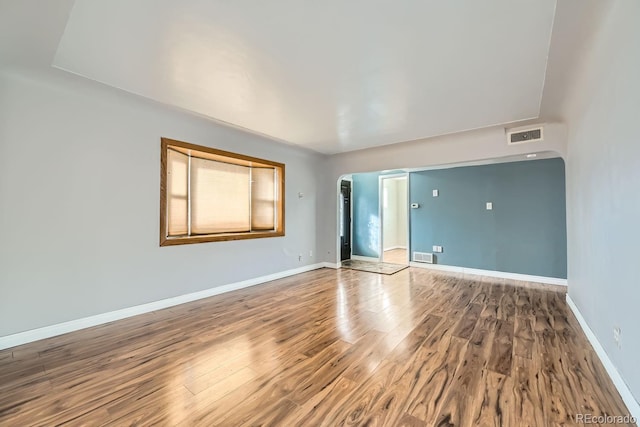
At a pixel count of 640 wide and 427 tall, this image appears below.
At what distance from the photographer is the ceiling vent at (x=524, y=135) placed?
3.73m

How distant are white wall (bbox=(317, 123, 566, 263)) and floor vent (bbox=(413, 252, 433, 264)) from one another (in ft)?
6.11

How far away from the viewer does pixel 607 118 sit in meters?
1.92

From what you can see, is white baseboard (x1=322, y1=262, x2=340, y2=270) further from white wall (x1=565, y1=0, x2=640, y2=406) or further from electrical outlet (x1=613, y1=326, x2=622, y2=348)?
electrical outlet (x1=613, y1=326, x2=622, y2=348)

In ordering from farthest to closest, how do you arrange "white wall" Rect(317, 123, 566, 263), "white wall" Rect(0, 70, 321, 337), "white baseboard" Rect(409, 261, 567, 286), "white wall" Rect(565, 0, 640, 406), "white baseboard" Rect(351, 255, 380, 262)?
1. "white baseboard" Rect(351, 255, 380, 262)
2. "white baseboard" Rect(409, 261, 567, 286)
3. "white wall" Rect(317, 123, 566, 263)
4. "white wall" Rect(0, 70, 321, 337)
5. "white wall" Rect(565, 0, 640, 406)

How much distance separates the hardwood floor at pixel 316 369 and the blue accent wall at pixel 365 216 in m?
3.47

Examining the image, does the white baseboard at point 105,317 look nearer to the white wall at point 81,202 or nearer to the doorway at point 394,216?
the white wall at point 81,202

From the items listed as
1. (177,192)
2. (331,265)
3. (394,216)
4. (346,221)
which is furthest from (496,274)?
(177,192)

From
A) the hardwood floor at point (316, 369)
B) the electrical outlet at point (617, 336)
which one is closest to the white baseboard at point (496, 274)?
the hardwood floor at point (316, 369)

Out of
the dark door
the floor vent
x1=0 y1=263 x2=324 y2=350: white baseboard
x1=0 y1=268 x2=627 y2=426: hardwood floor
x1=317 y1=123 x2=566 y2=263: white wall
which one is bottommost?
x1=0 y1=268 x2=627 y2=426: hardwood floor

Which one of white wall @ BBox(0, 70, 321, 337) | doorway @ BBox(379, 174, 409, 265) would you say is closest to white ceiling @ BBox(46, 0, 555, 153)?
white wall @ BBox(0, 70, 321, 337)

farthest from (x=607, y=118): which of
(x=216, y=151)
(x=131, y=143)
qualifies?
(x=131, y=143)

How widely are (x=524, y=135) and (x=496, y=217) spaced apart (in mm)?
1913

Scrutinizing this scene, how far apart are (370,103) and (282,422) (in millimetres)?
3075

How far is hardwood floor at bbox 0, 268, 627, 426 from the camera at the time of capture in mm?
1621
